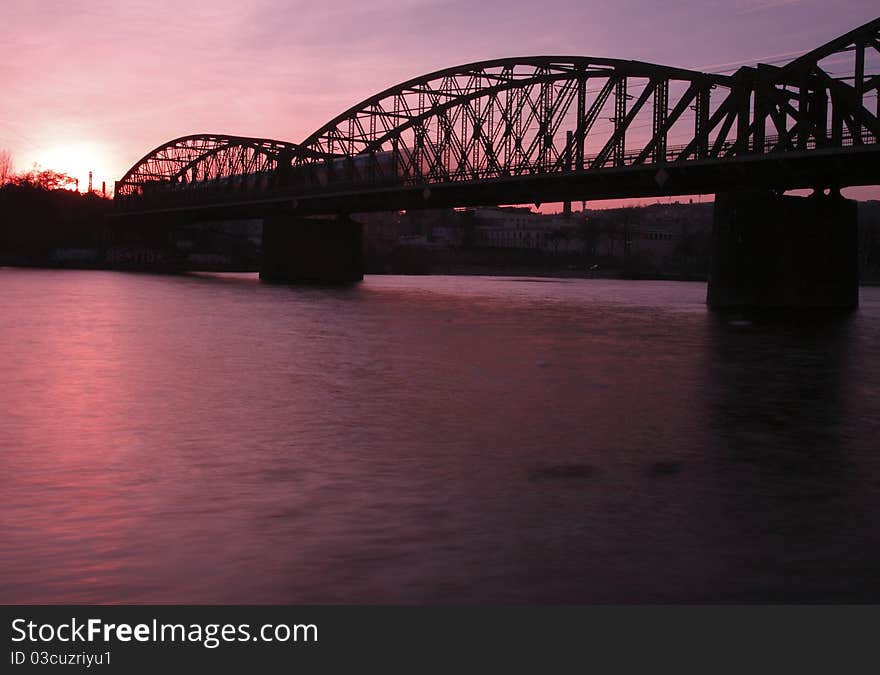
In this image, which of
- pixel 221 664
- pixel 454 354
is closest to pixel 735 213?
pixel 454 354

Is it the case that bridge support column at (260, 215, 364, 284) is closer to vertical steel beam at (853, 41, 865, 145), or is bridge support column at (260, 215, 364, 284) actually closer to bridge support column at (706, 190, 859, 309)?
bridge support column at (706, 190, 859, 309)

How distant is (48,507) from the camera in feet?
29.1

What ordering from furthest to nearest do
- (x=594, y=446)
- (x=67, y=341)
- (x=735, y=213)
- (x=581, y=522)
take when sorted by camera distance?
1. (x=735, y=213)
2. (x=67, y=341)
3. (x=594, y=446)
4. (x=581, y=522)

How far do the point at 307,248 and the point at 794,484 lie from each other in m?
87.3

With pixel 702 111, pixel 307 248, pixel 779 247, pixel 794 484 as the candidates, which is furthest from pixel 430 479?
pixel 307 248

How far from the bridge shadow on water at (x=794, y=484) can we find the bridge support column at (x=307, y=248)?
73.5 metres

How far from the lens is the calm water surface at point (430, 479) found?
701 centimetres

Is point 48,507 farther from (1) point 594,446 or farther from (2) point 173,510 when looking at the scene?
(1) point 594,446

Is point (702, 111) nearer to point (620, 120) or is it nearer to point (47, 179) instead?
point (620, 120)

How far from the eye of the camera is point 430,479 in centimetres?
1043

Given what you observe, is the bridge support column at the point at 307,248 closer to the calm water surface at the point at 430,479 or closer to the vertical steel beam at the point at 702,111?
the vertical steel beam at the point at 702,111

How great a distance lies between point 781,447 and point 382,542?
674 cm

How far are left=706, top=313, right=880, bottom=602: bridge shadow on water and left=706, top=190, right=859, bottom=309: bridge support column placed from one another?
30206 millimetres

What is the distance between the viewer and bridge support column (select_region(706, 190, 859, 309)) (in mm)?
53281
